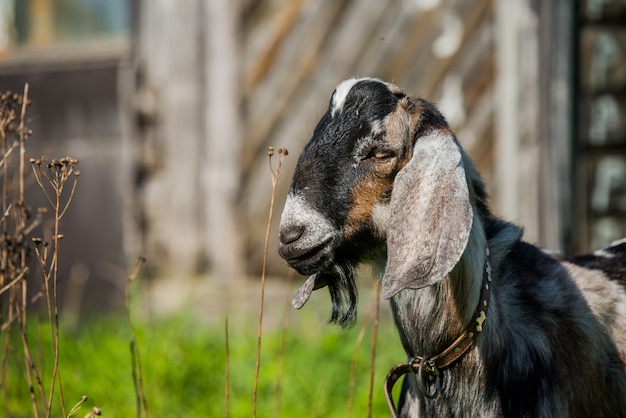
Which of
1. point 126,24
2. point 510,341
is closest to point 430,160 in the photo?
point 510,341

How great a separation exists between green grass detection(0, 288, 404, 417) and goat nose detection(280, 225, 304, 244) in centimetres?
163

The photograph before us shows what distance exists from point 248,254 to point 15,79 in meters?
2.29

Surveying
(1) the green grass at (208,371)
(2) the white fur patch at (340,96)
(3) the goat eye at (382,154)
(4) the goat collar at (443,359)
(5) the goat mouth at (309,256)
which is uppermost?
(2) the white fur patch at (340,96)

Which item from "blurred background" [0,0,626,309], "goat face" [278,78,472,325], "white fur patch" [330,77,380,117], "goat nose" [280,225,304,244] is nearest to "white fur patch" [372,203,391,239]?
"goat face" [278,78,472,325]

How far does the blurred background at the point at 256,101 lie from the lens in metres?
5.71

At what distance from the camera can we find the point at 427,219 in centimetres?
264

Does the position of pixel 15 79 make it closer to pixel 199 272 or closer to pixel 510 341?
pixel 199 272

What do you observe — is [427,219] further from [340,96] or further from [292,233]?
[340,96]

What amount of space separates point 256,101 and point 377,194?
377 centimetres

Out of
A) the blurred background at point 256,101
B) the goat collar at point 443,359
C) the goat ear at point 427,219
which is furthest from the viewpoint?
the blurred background at point 256,101

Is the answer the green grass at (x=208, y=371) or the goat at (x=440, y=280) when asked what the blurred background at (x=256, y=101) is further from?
the goat at (x=440, y=280)

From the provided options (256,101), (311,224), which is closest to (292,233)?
(311,224)

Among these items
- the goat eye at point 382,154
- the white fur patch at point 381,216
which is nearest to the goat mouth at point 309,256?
the white fur patch at point 381,216

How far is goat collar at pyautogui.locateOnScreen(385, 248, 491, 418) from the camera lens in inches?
114
